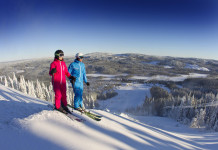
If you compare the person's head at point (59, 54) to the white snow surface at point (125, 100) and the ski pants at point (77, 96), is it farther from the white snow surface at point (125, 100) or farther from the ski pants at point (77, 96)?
the white snow surface at point (125, 100)

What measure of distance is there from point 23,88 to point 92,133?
28024 mm

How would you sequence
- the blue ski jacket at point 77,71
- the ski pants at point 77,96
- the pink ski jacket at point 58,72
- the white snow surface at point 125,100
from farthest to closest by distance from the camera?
the white snow surface at point 125,100, the ski pants at point 77,96, the blue ski jacket at point 77,71, the pink ski jacket at point 58,72

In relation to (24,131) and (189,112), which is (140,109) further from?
(24,131)

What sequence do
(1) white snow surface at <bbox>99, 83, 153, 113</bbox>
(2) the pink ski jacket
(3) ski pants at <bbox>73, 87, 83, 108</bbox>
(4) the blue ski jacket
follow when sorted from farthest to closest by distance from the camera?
(1) white snow surface at <bbox>99, 83, 153, 113</bbox>
(3) ski pants at <bbox>73, 87, 83, 108</bbox>
(4) the blue ski jacket
(2) the pink ski jacket

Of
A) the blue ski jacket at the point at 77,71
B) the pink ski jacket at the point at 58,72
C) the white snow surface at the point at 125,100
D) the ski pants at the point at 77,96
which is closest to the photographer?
the pink ski jacket at the point at 58,72

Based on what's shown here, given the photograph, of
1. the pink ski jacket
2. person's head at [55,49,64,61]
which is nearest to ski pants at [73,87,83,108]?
the pink ski jacket

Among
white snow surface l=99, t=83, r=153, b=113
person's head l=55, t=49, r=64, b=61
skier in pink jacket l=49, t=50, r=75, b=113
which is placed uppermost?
person's head l=55, t=49, r=64, b=61

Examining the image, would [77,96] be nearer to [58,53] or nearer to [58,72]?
[58,72]

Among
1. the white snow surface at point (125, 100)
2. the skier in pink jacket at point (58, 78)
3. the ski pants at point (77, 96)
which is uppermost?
the skier in pink jacket at point (58, 78)

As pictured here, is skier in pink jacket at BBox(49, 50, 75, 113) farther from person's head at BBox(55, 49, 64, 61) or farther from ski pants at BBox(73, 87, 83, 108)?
ski pants at BBox(73, 87, 83, 108)

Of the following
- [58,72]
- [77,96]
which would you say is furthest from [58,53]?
[77,96]

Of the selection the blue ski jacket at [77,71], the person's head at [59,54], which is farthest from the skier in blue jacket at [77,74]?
the person's head at [59,54]

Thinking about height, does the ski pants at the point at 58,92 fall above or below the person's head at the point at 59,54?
below

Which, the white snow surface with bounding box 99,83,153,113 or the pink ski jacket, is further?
the white snow surface with bounding box 99,83,153,113
